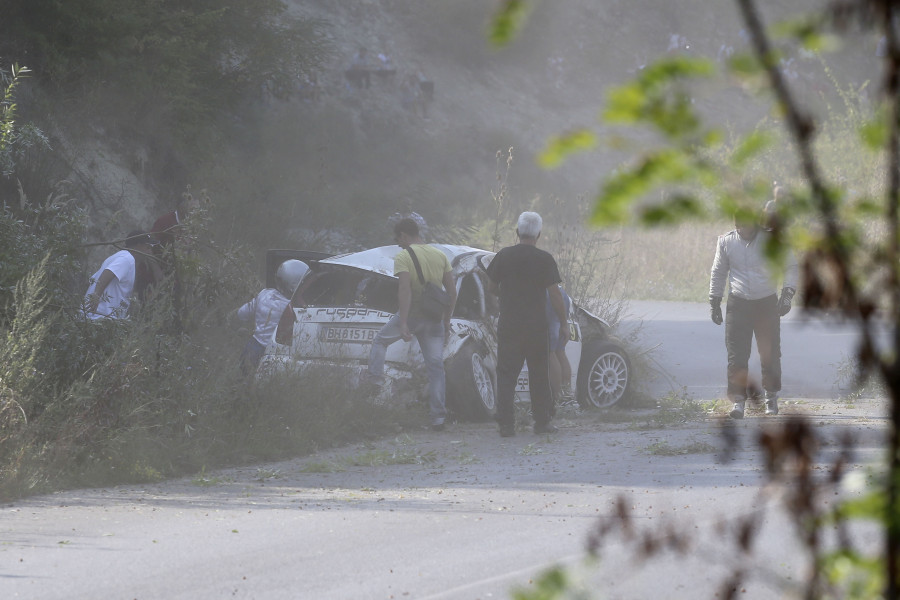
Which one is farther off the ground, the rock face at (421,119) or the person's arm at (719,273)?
the rock face at (421,119)

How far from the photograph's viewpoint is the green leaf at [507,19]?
1637 millimetres

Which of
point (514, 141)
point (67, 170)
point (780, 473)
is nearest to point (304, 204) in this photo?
point (67, 170)

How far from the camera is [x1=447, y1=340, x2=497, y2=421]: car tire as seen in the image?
1116 cm

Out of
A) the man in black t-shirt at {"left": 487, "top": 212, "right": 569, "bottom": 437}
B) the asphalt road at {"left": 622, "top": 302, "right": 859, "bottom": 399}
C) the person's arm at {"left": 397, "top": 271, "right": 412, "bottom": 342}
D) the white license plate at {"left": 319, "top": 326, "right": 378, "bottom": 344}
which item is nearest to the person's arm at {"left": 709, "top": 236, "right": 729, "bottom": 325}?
the asphalt road at {"left": 622, "top": 302, "right": 859, "bottom": 399}

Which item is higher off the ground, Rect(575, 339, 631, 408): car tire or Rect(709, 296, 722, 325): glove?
Rect(709, 296, 722, 325): glove

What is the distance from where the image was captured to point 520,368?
10.5m

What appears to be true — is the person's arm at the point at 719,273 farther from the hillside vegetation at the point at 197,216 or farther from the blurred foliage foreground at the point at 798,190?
the blurred foliage foreground at the point at 798,190

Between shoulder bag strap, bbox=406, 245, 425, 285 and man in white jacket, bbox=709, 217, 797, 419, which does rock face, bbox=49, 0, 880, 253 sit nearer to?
man in white jacket, bbox=709, 217, 797, 419

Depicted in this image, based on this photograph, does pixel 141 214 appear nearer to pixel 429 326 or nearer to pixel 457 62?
pixel 429 326

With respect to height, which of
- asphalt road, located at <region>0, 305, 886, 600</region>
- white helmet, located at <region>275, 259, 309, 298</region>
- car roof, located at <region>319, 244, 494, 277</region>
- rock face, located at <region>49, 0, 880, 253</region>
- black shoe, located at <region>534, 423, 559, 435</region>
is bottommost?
asphalt road, located at <region>0, 305, 886, 600</region>

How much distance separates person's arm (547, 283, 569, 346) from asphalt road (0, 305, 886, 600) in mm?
923

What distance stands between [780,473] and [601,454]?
25.4ft

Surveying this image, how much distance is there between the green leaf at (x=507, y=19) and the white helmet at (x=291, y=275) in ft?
32.4

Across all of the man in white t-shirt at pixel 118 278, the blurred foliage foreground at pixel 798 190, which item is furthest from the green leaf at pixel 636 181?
the man in white t-shirt at pixel 118 278
